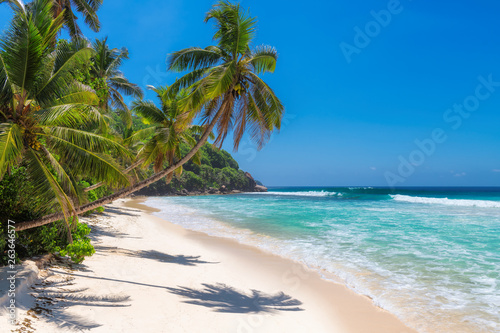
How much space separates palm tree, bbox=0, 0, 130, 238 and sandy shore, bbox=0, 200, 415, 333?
1.56 meters

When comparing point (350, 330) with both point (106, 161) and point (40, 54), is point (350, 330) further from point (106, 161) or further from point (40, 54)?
point (40, 54)

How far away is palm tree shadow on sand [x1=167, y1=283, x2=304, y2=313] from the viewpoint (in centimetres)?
586

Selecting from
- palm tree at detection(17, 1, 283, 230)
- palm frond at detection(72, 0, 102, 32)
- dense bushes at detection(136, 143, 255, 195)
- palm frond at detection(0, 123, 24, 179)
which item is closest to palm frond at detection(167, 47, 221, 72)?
palm tree at detection(17, 1, 283, 230)

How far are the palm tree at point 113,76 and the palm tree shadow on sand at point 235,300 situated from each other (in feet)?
48.4

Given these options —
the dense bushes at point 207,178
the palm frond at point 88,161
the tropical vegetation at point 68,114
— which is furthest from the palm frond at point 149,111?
the dense bushes at point 207,178

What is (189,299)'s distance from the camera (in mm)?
6098

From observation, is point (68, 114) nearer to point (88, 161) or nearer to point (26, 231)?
point (88, 161)

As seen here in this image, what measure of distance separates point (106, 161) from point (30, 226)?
→ 7.45 ft

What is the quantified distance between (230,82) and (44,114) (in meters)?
4.37

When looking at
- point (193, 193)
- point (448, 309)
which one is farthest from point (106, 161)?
point (193, 193)

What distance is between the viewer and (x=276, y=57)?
9.08m

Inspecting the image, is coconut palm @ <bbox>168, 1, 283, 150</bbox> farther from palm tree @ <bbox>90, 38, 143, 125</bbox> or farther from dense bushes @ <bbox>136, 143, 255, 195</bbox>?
dense bushes @ <bbox>136, 143, 255, 195</bbox>

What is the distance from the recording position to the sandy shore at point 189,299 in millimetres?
4742

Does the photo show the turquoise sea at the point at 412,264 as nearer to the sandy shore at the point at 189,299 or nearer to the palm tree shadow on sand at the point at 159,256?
the sandy shore at the point at 189,299
